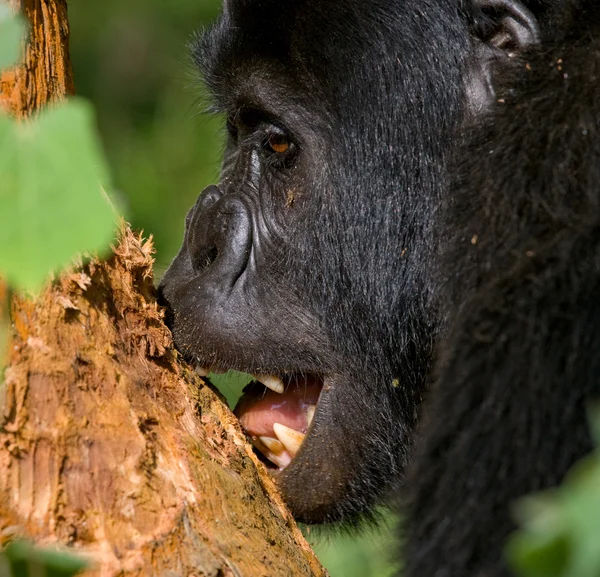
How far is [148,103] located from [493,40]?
4.43m

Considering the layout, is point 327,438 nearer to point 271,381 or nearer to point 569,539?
point 271,381

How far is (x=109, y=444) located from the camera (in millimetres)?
1497

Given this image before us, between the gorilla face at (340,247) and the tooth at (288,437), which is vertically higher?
the gorilla face at (340,247)

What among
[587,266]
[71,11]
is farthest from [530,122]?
[71,11]

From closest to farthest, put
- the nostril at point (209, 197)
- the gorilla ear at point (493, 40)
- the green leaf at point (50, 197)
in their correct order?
1. the green leaf at point (50, 197)
2. the gorilla ear at point (493, 40)
3. the nostril at point (209, 197)

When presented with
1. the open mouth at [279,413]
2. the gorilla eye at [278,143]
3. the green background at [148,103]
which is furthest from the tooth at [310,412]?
the green background at [148,103]

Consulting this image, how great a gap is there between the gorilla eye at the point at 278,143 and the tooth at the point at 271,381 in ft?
1.76

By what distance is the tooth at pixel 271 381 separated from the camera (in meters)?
2.26

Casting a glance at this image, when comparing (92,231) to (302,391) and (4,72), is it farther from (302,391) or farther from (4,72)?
(302,391)

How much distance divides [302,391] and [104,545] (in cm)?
96

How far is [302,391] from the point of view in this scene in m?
2.32

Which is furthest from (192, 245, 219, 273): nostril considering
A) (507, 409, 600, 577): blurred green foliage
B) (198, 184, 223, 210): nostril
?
(507, 409, 600, 577): blurred green foliage

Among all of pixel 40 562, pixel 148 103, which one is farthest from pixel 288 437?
pixel 148 103

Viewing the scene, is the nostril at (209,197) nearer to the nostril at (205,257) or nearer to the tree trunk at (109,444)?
the nostril at (205,257)
